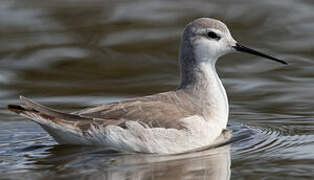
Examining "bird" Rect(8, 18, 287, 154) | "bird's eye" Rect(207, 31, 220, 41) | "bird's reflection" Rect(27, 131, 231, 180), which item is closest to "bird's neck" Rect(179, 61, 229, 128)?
"bird" Rect(8, 18, 287, 154)

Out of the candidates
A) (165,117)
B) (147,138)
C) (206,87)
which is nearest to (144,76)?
(206,87)

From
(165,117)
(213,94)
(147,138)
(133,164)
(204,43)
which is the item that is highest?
(204,43)

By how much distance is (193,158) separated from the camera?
9.05m

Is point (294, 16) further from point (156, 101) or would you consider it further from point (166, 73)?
point (156, 101)

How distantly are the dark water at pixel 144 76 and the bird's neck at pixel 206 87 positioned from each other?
39 cm

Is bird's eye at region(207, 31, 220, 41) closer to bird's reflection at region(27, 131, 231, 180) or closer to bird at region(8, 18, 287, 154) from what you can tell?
bird at region(8, 18, 287, 154)

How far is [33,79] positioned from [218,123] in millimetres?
4171

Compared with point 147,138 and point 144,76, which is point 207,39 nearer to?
point 147,138

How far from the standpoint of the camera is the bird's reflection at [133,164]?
845cm

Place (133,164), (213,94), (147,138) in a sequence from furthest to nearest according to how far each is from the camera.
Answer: (213,94), (147,138), (133,164)

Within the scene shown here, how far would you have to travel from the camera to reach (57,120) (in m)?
9.34

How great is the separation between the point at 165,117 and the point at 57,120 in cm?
114

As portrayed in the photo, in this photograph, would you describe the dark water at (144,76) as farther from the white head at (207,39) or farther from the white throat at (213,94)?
the white head at (207,39)

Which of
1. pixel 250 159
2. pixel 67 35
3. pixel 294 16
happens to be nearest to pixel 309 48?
pixel 294 16
